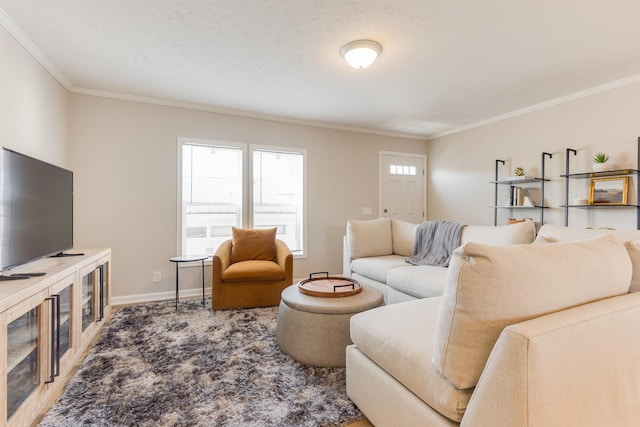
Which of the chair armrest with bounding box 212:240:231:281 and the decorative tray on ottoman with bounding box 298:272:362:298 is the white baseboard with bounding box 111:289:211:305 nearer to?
the chair armrest with bounding box 212:240:231:281

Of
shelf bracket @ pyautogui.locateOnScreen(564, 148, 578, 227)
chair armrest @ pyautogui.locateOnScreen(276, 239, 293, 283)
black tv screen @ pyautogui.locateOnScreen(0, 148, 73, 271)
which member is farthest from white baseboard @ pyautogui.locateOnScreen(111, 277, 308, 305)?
shelf bracket @ pyautogui.locateOnScreen(564, 148, 578, 227)

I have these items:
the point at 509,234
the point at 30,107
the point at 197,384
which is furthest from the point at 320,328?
the point at 30,107

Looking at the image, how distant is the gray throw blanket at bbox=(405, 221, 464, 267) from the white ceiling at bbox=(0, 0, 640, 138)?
1.54 m

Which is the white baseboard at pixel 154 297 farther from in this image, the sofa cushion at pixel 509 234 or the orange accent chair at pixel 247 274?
the sofa cushion at pixel 509 234

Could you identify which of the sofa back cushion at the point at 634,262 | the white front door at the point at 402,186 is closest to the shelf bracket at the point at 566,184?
the white front door at the point at 402,186

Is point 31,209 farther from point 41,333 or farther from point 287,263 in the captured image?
point 287,263

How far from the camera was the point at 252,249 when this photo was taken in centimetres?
374

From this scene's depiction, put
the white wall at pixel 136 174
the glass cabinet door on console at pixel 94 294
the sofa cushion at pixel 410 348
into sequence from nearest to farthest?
the sofa cushion at pixel 410 348 < the glass cabinet door on console at pixel 94 294 < the white wall at pixel 136 174

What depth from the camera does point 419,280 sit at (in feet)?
8.97

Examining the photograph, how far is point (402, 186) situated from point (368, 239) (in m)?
1.93

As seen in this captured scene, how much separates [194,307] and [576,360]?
3328 millimetres

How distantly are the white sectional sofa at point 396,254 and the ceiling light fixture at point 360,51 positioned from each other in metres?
1.92

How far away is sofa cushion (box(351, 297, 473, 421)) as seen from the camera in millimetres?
1068

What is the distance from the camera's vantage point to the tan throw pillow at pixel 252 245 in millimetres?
3709
